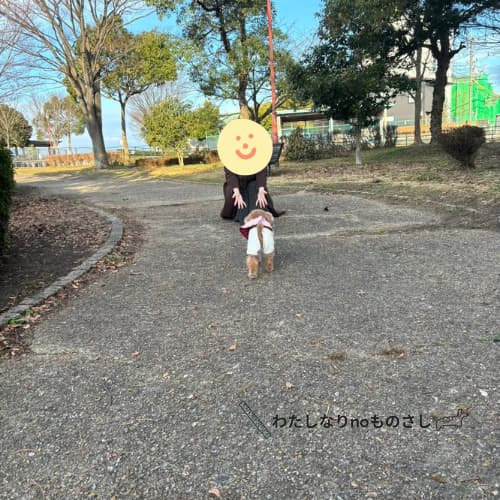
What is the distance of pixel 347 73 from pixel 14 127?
47.8 m

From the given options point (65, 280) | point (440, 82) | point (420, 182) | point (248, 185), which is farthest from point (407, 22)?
point (65, 280)

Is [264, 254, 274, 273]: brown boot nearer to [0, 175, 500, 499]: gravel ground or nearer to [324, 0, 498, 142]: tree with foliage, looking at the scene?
[0, 175, 500, 499]: gravel ground

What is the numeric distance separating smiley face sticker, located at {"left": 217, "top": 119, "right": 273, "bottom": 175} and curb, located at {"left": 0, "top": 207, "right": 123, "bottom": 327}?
1.84 m

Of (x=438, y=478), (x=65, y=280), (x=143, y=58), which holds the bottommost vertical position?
(x=438, y=478)

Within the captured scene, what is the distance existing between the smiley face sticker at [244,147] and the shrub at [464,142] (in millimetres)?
7570

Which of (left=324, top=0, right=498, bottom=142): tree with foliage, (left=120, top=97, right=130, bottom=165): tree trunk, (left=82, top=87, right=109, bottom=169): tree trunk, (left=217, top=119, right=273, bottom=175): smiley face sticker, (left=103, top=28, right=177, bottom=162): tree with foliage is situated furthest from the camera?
(left=120, top=97, right=130, bottom=165): tree trunk

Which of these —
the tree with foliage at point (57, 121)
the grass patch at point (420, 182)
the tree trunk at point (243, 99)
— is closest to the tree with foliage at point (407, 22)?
the grass patch at point (420, 182)

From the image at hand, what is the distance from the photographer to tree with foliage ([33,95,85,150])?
54844 millimetres

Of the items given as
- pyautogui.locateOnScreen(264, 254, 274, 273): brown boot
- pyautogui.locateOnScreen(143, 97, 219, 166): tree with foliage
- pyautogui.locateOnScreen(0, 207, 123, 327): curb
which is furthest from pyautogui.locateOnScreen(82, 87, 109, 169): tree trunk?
pyautogui.locateOnScreen(264, 254, 274, 273): brown boot

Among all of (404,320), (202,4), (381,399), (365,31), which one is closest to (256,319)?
(404,320)

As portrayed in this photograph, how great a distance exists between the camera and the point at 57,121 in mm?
56156

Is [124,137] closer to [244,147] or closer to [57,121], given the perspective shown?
[57,121]

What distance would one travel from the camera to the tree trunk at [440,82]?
58.3 ft

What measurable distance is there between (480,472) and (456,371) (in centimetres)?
71
